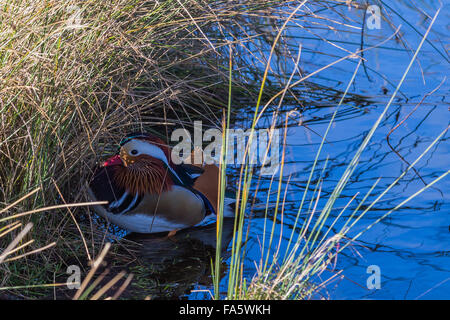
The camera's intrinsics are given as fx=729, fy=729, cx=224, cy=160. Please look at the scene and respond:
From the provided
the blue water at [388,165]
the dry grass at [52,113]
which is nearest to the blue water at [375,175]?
the blue water at [388,165]

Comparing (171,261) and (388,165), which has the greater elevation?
(388,165)

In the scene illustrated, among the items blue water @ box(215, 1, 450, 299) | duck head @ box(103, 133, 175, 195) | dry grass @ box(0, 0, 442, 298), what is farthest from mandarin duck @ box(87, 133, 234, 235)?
blue water @ box(215, 1, 450, 299)

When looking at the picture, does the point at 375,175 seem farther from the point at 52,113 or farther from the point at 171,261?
the point at 52,113

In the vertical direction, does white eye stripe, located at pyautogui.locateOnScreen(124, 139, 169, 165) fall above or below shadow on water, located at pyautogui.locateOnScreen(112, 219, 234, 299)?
above

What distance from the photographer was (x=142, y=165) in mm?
4656

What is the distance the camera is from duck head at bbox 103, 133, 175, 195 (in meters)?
4.57

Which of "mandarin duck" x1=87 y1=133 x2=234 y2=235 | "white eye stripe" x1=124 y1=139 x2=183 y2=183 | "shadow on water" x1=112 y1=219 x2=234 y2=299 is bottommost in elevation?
"shadow on water" x1=112 y1=219 x2=234 y2=299

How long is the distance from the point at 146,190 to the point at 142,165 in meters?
0.19

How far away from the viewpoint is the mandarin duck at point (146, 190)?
A: 4516 millimetres

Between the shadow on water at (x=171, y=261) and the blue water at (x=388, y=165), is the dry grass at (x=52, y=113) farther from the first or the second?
the blue water at (x=388, y=165)

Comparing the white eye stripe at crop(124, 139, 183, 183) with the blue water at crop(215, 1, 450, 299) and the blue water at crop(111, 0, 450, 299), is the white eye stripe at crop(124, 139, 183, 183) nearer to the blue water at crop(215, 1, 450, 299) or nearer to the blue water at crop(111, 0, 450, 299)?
the blue water at crop(111, 0, 450, 299)

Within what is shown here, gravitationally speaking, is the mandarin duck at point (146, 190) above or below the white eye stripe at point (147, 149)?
below

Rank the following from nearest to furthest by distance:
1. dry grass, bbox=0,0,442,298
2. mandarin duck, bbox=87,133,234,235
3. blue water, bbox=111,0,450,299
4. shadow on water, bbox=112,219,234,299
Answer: dry grass, bbox=0,0,442,298, shadow on water, bbox=112,219,234,299, blue water, bbox=111,0,450,299, mandarin duck, bbox=87,133,234,235

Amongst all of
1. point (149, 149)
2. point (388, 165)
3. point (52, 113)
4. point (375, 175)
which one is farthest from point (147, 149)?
point (388, 165)
